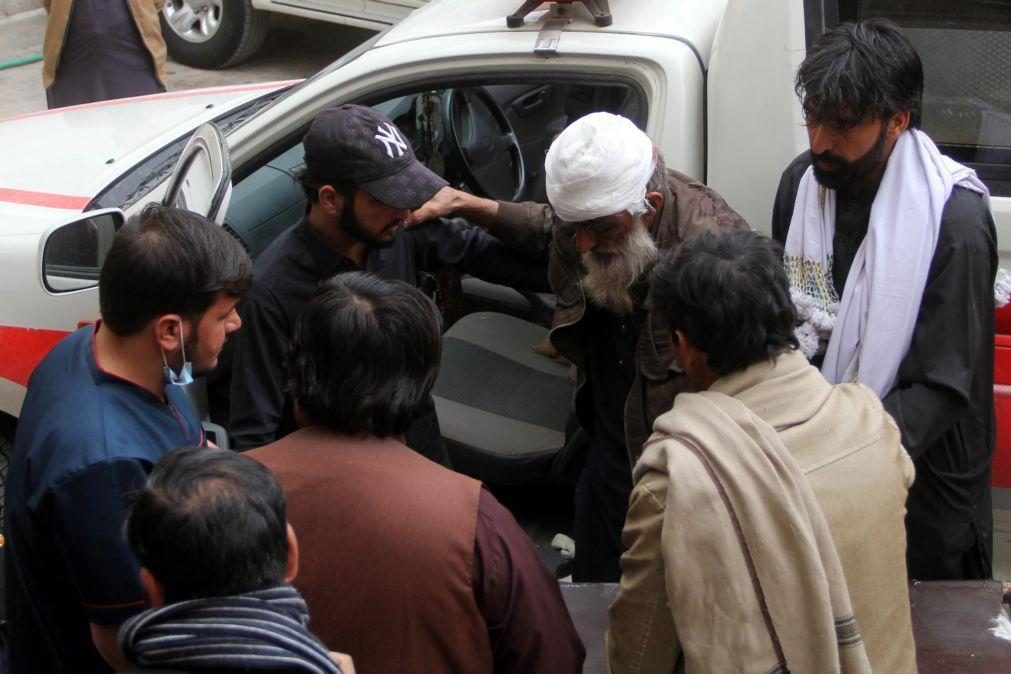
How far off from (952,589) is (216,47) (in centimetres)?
740

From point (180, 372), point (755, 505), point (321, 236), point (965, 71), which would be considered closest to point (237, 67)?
point (321, 236)

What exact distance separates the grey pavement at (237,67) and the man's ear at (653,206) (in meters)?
6.29

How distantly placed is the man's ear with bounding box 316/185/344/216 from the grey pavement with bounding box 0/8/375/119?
6019 mm

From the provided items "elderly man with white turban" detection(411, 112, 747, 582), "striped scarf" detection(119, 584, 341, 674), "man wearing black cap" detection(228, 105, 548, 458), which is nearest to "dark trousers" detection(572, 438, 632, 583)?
"elderly man with white turban" detection(411, 112, 747, 582)

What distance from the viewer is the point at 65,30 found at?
521cm

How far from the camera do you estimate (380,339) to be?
1764mm

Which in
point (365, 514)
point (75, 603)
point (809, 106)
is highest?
point (809, 106)

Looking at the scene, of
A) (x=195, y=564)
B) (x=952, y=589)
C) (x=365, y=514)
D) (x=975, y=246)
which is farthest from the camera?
(x=952, y=589)

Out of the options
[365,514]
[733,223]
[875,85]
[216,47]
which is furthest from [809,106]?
[216,47]

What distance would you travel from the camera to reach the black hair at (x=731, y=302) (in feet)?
5.77

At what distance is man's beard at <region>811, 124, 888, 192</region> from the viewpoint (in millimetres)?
2189

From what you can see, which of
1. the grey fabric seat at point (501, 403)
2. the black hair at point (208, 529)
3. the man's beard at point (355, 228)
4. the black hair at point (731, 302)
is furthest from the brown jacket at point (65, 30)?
the black hair at point (208, 529)

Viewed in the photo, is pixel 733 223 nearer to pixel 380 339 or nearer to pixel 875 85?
pixel 875 85

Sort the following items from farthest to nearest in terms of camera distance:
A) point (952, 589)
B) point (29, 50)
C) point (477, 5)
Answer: point (29, 50) < point (477, 5) < point (952, 589)
